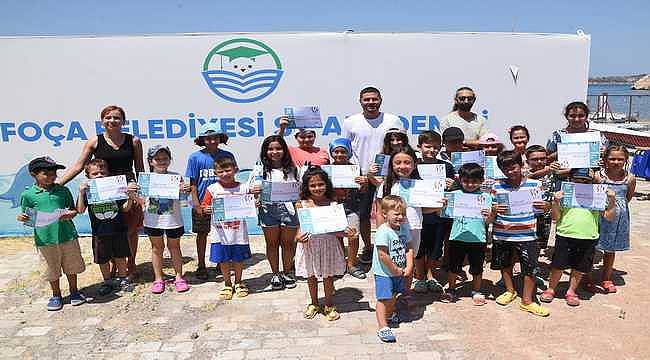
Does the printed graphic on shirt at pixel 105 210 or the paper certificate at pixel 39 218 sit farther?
the printed graphic on shirt at pixel 105 210

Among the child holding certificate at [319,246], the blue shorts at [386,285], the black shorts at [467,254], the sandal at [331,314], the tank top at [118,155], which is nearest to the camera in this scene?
the blue shorts at [386,285]

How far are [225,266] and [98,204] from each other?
1.33m

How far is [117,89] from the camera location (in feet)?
21.3

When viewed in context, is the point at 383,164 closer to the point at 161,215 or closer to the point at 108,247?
the point at 161,215

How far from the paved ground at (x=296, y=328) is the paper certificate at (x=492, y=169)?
116 centimetres

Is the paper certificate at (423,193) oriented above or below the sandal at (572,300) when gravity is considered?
above

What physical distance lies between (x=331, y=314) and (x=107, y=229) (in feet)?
7.56

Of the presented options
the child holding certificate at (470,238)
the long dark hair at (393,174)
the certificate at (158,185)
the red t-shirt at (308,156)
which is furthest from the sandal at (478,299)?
the certificate at (158,185)

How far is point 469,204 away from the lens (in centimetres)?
408

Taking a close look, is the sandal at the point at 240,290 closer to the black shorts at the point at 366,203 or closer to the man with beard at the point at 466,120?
the black shorts at the point at 366,203

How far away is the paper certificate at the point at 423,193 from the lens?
4086 millimetres

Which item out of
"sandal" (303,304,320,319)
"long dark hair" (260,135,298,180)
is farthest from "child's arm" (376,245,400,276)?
"long dark hair" (260,135,298,180)

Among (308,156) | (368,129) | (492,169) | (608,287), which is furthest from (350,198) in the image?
(608,287)

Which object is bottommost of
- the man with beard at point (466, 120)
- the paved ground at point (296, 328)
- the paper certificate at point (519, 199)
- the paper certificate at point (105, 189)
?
the paved ground at point (296, 328)
